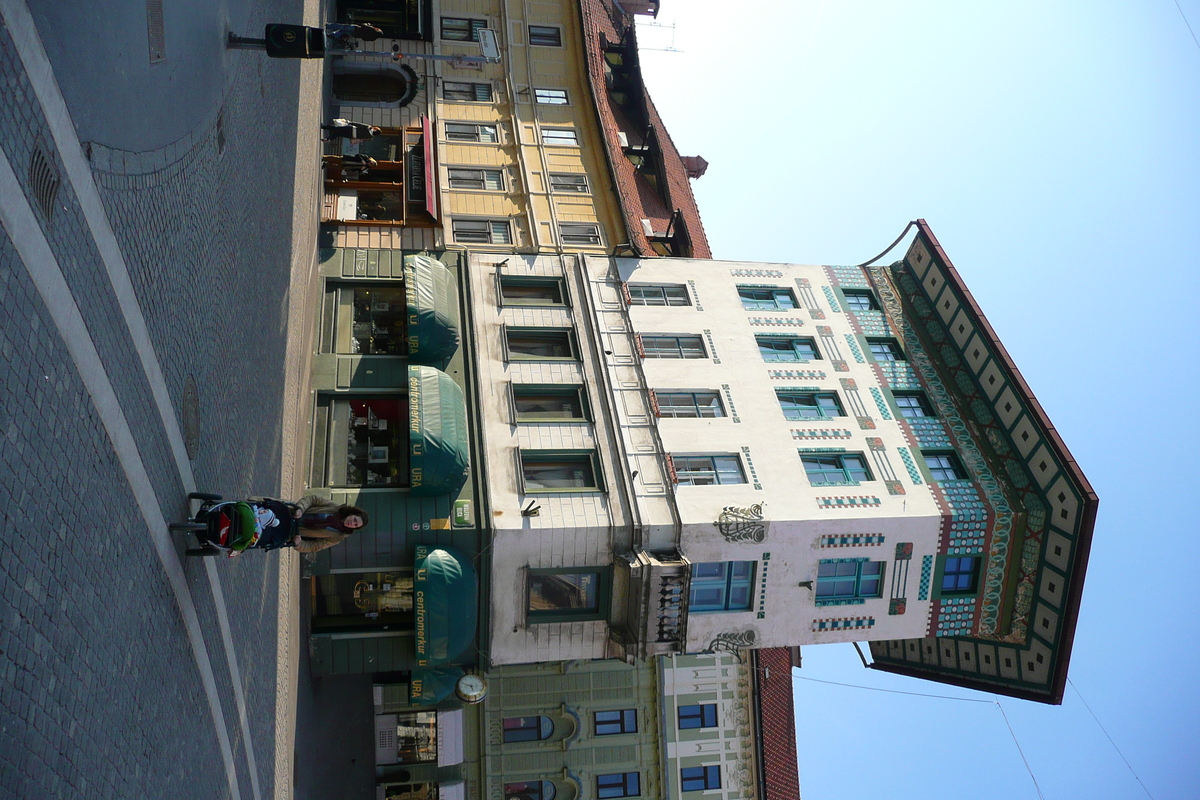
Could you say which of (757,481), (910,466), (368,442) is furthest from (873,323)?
(368,442)

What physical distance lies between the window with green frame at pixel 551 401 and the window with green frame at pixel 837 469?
23.3 ft

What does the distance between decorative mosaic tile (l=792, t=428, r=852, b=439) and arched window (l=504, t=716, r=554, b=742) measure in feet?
49.0

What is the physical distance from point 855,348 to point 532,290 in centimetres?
1156

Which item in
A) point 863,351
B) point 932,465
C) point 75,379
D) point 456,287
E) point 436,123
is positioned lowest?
point 75,379

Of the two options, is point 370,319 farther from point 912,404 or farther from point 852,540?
point 912,404

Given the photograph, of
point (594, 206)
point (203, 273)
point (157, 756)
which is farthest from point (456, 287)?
point (157, 756)

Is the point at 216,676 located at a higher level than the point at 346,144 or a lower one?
lower

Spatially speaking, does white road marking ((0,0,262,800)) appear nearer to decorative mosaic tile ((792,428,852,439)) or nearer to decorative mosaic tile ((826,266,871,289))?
decorative mosaic tile ((792,428,852,439))

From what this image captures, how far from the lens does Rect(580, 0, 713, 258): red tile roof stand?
32.2 metres

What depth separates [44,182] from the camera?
28.8 ft

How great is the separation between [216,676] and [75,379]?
732cm

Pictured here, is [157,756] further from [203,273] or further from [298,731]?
[298,731]

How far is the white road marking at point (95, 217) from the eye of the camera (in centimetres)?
850

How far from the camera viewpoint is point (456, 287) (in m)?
27.3
